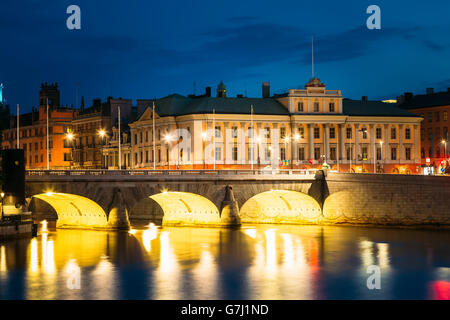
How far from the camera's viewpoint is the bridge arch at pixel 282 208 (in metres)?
96.7

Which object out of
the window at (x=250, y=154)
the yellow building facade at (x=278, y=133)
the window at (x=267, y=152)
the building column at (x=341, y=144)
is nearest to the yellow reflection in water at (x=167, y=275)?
the yellow building facade at (x=278, y=133)

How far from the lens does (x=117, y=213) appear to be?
88562 millimetres

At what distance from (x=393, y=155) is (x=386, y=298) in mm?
92970

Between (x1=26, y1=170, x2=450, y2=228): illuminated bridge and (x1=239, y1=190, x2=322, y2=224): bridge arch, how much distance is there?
4.8 inches

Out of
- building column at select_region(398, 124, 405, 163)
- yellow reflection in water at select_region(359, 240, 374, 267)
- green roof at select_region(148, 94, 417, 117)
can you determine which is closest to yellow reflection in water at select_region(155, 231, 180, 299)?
yellow reflection in water at select_region(359, 240, 374, 267)

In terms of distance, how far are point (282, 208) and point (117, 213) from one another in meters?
22.0

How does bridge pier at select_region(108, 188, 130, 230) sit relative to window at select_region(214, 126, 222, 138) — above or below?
below

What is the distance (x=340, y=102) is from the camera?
140 meters

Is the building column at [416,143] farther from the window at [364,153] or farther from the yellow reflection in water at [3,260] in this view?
the yellow reflection in water at [3,260]

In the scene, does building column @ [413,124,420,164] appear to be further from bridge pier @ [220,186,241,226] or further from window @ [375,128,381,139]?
bridge pier @ [220,186,241,226]

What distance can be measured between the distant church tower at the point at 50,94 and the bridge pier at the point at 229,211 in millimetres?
87716

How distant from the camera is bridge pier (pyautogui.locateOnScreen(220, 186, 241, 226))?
302 ft

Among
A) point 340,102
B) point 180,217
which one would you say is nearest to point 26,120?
point 340,102

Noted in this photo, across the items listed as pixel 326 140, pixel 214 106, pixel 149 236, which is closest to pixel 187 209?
pixel 149 236
